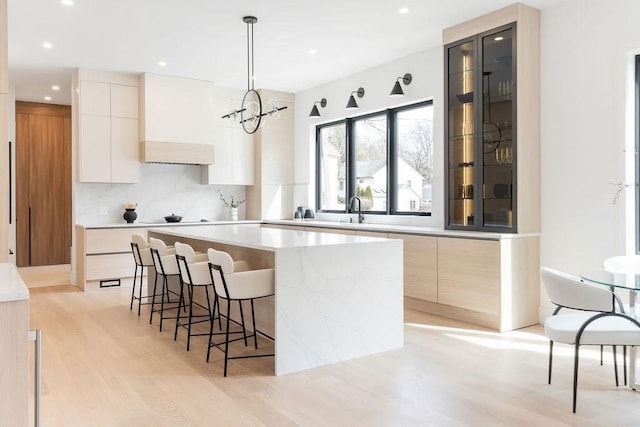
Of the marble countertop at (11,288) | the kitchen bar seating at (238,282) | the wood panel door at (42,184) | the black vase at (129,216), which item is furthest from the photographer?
the wood panel door at (42,184)

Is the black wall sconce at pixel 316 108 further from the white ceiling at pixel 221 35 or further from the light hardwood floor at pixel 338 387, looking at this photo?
the light hardwood floor at pixel 338 387

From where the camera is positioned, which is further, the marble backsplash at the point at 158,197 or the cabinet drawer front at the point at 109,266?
the marble backsplash at the point at 158,197

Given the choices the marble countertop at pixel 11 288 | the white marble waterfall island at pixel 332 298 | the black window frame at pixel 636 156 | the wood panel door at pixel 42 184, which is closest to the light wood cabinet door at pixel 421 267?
the white marble waterfall island at pixel 332 298

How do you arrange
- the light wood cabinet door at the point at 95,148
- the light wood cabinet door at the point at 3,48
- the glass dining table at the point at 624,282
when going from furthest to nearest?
the light wood cabinet door at the point at 95,148, the light wood cabinet door at the point at 3,48, the glass dining table at the point at 624,282

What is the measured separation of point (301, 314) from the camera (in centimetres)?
334

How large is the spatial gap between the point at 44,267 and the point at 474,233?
7.38m

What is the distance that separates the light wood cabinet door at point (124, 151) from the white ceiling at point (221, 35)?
730 millimetres

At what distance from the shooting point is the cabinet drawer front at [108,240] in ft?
20.4

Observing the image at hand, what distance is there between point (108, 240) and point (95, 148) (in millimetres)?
1248

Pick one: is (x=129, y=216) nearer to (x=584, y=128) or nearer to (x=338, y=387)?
(x=338, y=387)

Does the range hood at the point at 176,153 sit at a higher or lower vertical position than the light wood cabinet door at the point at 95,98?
lower

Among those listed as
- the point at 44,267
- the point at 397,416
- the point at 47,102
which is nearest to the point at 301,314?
the point at 397,416

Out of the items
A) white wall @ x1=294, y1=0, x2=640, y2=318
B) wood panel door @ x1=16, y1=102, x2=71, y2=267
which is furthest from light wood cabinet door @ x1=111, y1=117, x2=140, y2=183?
white wall @ x1=294, y1=0, x2=640, y2=318

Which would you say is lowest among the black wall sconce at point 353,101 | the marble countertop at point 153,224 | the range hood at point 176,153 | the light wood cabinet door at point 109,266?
the light wood cabinet door at point 109,266
